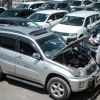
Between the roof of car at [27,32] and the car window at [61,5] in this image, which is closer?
the roof of car at [27,32]

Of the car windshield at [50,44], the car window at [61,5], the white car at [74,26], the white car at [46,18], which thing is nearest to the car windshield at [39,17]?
the white car at [46,18]

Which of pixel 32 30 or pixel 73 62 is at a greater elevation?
pixel 32 30

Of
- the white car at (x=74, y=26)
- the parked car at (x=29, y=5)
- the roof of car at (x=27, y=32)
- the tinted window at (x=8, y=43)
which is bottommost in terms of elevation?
the parked car at (x=29, y=5)

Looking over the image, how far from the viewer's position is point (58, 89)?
7.99 m

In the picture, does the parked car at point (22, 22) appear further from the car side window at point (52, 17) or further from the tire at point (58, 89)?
the tire at point (58, 89)

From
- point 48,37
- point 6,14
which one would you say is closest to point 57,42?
point 48,37

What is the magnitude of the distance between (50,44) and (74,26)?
7.61 meters

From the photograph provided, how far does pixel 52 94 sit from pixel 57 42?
1.84 meters

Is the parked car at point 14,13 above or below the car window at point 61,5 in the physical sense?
above

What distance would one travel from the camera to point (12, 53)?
891cm

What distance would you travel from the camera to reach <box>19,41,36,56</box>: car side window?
8.59 m

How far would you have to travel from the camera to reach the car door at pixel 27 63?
27.3 feet

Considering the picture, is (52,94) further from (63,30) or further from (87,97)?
(63,30)

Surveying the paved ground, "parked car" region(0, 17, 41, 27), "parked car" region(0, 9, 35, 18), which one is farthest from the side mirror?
"parked car" region(0, 9, 35, 18)
